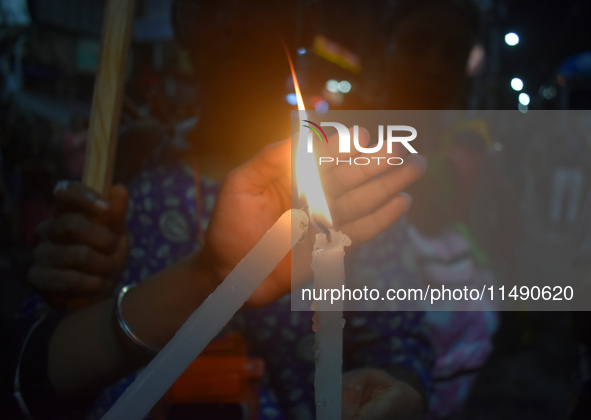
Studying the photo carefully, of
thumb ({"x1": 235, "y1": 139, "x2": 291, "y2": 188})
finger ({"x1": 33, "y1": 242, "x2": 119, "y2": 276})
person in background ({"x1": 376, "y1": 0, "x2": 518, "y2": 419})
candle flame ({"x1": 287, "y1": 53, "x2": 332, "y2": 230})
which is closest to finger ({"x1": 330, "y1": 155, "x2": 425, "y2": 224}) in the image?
thumb ({"x1": 235, "y1": 139, "x2": 291, "y2": 188})

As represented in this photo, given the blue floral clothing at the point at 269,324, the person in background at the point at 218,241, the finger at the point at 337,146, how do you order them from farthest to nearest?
1. the blue floral clothing at the point at 269,324
2. the person in background at the point at 218,241
3. the finger at the point at 337,146

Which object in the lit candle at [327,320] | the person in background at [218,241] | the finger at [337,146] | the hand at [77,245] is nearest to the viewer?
the lit candle at [327,320]

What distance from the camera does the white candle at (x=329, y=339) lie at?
36cm

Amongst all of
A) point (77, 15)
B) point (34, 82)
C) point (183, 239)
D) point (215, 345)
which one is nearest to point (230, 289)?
point (215, 345)

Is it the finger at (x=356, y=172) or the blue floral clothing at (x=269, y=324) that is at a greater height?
the finger at (x=356, y=172)

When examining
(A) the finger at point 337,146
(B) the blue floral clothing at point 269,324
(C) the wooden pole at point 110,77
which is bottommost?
(B) the blue floral clothing at point 269,324

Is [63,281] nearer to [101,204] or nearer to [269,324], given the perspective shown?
[101,204]

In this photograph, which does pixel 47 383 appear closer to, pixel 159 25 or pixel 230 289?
pixel 230 289

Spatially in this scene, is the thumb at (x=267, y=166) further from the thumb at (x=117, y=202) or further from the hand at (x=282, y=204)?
the thumb at (x=117, y=202)

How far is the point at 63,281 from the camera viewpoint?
0.94 m

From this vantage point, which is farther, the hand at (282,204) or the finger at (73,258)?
the finger at (73,258)

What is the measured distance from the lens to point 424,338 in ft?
4.62

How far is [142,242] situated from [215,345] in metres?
0.48

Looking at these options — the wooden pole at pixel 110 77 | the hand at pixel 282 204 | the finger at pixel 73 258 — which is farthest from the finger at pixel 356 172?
the finger at pixel 73 258
